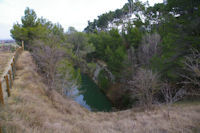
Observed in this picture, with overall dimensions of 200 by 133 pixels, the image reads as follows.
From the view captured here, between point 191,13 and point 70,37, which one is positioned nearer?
point 191,13

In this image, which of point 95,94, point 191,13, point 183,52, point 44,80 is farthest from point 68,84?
point 191,13

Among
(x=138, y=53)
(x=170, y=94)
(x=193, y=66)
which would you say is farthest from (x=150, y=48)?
(x=193, y=66)

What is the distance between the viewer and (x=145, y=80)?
11.2 m

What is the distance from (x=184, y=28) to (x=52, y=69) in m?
12.0

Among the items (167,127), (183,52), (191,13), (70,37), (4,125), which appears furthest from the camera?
(70,37)

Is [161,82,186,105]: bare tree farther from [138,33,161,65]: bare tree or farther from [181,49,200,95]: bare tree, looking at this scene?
[138,33,161,65]: bare tree

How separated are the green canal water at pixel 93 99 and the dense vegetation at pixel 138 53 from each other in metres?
1.65

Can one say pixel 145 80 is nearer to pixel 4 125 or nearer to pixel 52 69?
pixel 52 69

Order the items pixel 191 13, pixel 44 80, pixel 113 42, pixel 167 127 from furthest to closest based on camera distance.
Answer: pixel 113 42 < pixel 44 80 < pixel 191 13 < pixel 167 127

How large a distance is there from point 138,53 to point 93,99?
1106cm

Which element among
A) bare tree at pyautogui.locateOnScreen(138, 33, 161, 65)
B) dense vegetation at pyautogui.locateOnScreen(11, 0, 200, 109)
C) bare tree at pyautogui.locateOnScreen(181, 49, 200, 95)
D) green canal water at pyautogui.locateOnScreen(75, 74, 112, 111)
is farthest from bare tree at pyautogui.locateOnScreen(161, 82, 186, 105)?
green canal water at pyautogui.locateOnScreen(75, 74, 112, 111)

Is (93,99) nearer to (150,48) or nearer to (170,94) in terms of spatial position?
(150,48)

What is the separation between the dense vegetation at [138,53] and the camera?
998cm

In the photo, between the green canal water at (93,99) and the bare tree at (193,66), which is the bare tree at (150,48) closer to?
the bare tree at (193,66)
